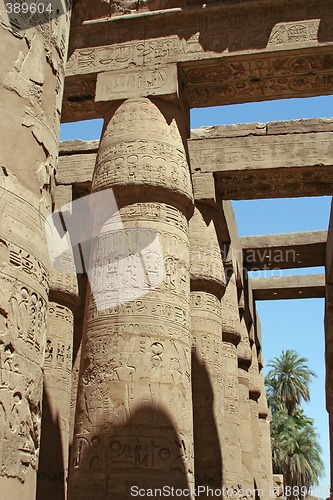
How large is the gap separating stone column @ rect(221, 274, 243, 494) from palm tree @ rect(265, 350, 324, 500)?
20.9 meters

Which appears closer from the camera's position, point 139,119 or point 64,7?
point 64,7

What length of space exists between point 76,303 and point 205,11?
4.65m

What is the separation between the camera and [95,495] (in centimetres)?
552

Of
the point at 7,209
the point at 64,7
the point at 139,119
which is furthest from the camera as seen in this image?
the point at 139,119

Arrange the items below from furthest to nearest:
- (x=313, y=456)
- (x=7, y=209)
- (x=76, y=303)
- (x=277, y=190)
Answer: (x=313, y=456) < (x=277, y=190) < (x=76, y=303) < (x=7, y=209)

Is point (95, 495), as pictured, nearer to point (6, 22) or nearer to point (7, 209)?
point (7, 209)

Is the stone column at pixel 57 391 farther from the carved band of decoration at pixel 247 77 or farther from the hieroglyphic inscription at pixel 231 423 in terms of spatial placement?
the carved band of decoration at pixel 247 77

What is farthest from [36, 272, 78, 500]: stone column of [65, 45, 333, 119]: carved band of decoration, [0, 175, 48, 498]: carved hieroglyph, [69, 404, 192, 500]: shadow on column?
[0, 175, 48, 498]: carved hieroglyph

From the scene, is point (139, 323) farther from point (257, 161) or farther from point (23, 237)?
point (257, 161)

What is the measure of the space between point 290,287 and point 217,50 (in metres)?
10.7

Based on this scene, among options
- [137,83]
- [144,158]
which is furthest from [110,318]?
[137,83]

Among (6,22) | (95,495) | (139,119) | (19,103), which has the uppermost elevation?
(139,119)

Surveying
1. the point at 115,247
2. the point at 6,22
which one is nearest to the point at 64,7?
the point at 6,22

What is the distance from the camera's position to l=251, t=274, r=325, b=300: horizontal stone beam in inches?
687
